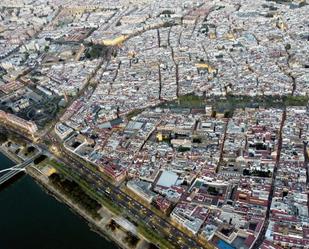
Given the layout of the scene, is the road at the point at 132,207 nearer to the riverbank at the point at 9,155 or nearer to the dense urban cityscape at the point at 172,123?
the dense urban cityscape at the point at 172,123

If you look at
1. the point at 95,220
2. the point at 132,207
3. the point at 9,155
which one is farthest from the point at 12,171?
the point at 132,207

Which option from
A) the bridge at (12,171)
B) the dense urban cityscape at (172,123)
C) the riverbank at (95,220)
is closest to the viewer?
the riverbank at (95,220)

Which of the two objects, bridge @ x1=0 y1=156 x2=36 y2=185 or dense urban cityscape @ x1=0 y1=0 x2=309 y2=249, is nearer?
dense urban cityscape @ x1=0 y1=0 x2=309 y2=249

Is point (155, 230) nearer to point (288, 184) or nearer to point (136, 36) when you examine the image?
point (288, 184)

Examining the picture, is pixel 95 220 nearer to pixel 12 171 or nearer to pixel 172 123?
pixel 12 171

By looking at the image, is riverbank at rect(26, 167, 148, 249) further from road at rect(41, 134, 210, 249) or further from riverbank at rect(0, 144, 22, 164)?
riverbank at rect(0, 144, 22, 164)

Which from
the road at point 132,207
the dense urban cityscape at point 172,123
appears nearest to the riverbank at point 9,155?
the dense urban cityscape at point 172,123

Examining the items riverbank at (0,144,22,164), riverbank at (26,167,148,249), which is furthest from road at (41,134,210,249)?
riverbank at (0,144,22,164)

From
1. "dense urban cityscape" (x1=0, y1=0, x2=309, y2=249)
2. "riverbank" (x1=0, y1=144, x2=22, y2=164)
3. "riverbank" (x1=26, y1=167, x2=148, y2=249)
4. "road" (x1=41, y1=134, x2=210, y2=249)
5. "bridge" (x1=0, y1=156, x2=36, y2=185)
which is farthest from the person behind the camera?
"riverbank" (x1=0, y1=144, x2=22, y2=164)
